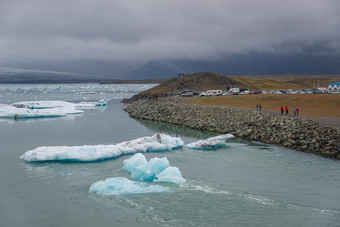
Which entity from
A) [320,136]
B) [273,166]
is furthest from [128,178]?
[320,136]

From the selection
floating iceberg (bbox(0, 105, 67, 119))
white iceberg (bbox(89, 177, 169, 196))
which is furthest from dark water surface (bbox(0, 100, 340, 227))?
floating iceberg (bbox(0, 105, 67, 119))

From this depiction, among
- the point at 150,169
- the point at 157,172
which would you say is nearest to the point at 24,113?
the point at 150,169

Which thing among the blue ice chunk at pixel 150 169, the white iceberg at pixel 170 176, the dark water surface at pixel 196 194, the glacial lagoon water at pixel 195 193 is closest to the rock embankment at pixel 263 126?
the glacial lagoon water at pixel 195 193

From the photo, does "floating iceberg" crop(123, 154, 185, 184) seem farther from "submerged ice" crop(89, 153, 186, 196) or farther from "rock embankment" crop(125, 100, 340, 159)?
"rock embankment" crop(125, 100, 340, 159)

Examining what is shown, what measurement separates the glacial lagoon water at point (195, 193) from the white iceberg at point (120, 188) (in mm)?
353

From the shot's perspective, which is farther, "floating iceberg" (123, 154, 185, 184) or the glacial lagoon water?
"floating iceberg" (123, 154, 185, 184)

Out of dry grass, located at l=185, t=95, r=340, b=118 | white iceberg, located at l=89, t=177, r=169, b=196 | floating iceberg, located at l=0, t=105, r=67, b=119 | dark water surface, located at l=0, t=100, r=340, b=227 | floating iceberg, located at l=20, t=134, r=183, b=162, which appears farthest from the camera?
floating iceberg, located at l=0, t=105, r=67, b=119

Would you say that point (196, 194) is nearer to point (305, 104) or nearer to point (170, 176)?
point (170, 176)

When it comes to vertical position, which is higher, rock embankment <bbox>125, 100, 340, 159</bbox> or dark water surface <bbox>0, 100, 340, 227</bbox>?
rock embankment <bbox>125, 100, 340, 159</bbox>

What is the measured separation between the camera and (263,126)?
30.2 m

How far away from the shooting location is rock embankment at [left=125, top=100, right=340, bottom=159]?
926 inches

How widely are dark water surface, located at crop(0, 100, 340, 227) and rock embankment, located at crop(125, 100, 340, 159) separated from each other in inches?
76.4

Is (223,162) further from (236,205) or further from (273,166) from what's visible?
(236,205)

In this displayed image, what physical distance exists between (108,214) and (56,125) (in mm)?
28914
